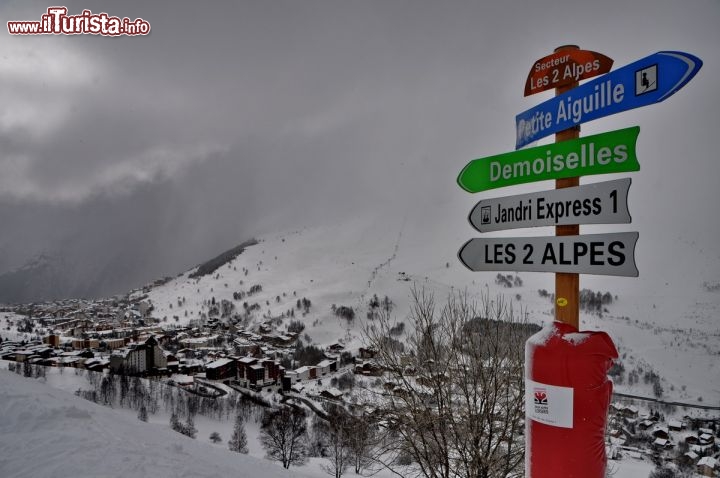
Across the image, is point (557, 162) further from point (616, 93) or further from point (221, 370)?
point (221, 370)

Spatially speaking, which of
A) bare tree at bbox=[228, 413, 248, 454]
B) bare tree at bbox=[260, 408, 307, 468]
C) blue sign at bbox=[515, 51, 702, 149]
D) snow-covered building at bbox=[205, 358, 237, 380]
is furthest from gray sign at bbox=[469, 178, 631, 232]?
snow-covered building at bbox=[205, 358, 237, 380]

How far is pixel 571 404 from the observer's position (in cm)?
204

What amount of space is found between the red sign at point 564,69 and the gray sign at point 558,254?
1.10m

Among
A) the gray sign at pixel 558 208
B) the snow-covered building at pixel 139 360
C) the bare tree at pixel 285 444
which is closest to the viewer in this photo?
the gray sign at pixel 558 208

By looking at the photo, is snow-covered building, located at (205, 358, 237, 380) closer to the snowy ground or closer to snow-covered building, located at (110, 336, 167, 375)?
snow-covered building, located at (110, 336, 167, 375)

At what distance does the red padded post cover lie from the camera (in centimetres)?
205

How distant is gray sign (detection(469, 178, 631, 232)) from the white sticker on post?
95cm

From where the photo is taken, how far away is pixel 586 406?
6.72 ft

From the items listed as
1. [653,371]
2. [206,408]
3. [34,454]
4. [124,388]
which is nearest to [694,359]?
[653,371]

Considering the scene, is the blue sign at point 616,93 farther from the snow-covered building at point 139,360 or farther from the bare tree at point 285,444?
the snow-covered building at point 139,360

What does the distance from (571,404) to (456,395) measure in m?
4.10

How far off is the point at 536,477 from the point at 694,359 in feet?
361

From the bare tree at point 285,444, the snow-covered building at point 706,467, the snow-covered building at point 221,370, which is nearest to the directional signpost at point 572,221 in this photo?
the bare tree at point 285,444

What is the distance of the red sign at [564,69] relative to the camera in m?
2.46
